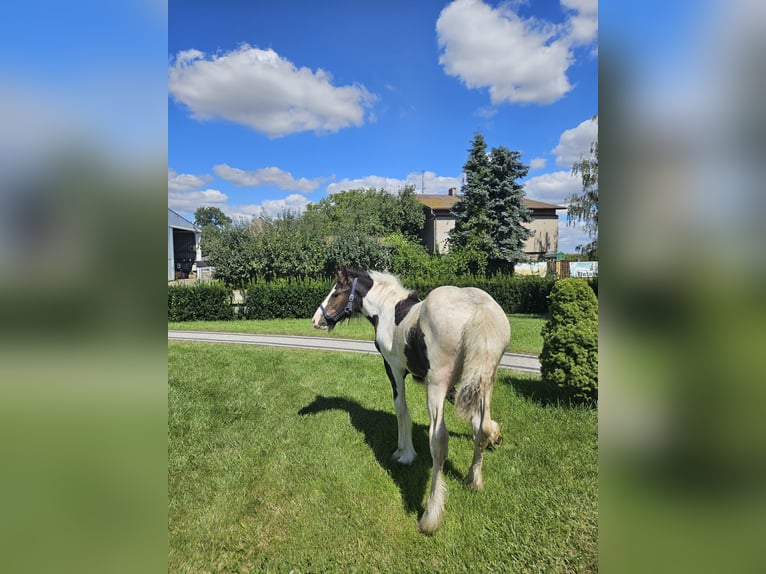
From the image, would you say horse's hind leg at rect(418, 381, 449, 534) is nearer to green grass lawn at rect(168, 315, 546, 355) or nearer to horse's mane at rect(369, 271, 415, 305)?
horse's mane at rect(369, 271, 415, 305)

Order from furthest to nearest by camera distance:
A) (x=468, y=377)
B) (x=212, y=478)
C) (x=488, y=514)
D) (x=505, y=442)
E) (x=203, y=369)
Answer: (x=203, y=369) < (x=505, y=442) < (x=212, y=478) < (x=488, y=514) < (x=468, y=377)

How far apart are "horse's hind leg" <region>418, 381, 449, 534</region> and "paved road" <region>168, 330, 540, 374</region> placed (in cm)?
516

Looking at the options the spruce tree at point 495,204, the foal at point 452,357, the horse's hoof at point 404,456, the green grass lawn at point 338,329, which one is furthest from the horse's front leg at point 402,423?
the spruce tree at point 495,204

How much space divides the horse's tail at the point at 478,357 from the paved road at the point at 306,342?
524cm

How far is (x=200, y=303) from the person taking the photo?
17.9 m

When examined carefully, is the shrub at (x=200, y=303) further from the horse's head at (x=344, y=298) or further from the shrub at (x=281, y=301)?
the horse's head at (x=344, y=298)

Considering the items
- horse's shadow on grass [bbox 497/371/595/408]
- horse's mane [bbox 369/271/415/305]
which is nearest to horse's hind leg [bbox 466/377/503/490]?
horse's mane [bbox 369/271/415/305]

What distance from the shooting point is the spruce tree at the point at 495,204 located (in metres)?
26.7

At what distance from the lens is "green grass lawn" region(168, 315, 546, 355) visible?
10.2 metres
